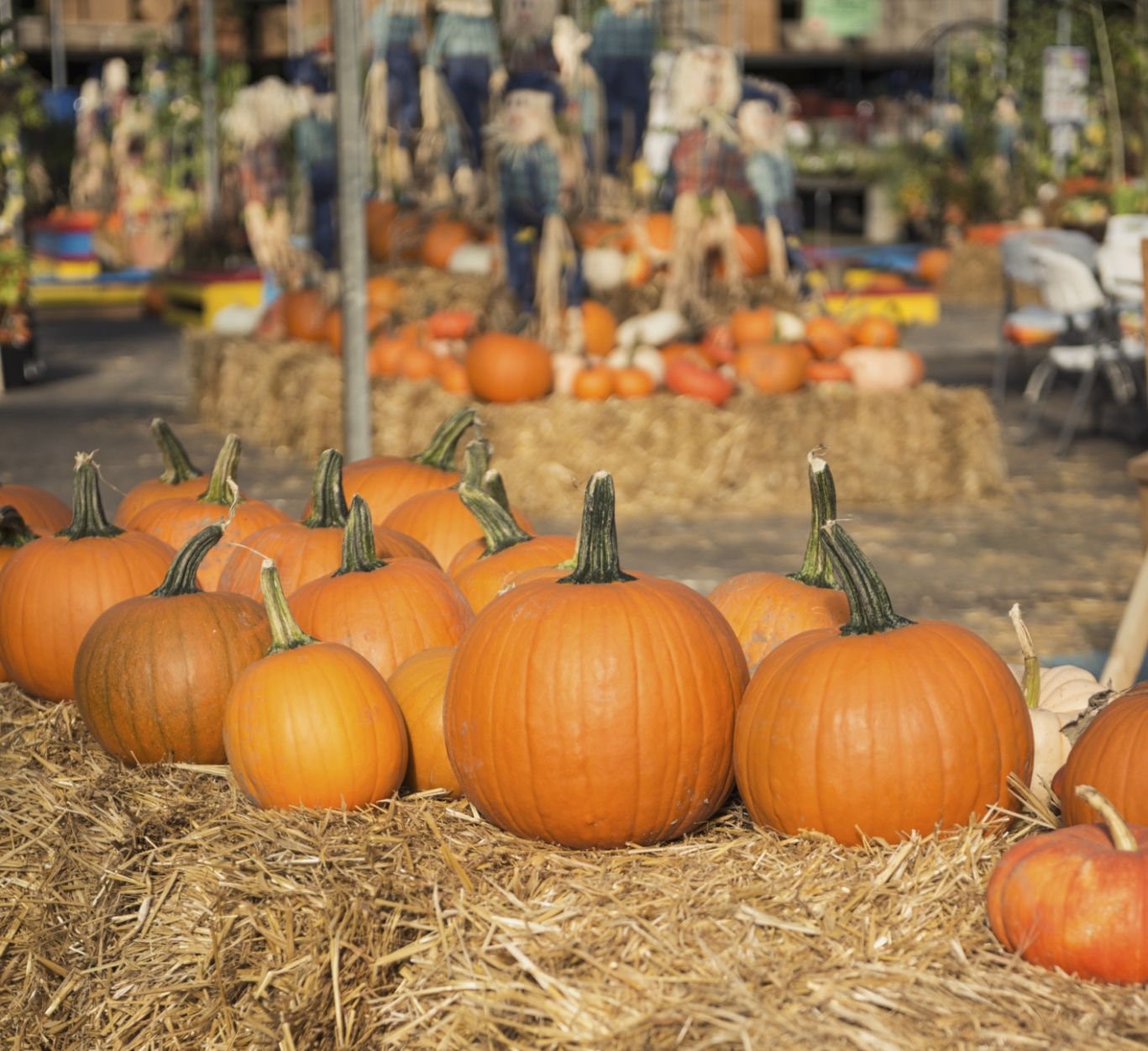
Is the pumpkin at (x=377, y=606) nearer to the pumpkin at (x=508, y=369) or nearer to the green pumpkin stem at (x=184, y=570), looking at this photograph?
the green pumpkin stem at (x=184, y=570)

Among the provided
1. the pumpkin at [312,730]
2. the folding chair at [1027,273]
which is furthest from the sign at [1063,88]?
the pumpkin at [312,730]

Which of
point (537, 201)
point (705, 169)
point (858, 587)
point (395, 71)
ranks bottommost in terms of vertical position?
point (858, 587)

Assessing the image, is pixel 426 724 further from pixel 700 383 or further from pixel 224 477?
pixel 700 383

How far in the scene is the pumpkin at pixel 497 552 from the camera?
311cm

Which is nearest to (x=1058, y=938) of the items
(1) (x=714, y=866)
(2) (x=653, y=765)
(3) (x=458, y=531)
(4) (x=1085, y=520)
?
(1) (x=714, y=866)

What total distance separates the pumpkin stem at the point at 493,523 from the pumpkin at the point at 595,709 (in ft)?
2.07

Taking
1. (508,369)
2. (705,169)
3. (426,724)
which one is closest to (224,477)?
(426,724)

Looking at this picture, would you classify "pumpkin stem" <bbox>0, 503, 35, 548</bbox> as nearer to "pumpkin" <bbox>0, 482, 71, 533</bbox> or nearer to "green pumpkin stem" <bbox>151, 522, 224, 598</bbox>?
"pumpkin" <bbox>0, 482, 71, 533</bbox>

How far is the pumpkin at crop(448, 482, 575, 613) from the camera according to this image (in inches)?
122

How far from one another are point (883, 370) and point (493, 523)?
5.17 metres

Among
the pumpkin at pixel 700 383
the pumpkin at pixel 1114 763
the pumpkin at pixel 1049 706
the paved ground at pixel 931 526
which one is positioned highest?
the pumpkin at pixel 1114 763

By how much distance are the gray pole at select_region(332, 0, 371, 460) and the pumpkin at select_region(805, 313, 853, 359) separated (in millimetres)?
3206

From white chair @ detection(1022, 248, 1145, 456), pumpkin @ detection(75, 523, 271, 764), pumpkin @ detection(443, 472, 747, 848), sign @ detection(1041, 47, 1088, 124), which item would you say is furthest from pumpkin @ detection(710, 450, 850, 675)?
sign @ detection(1041, 47, 1088, 124)

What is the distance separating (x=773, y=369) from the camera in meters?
7.87
